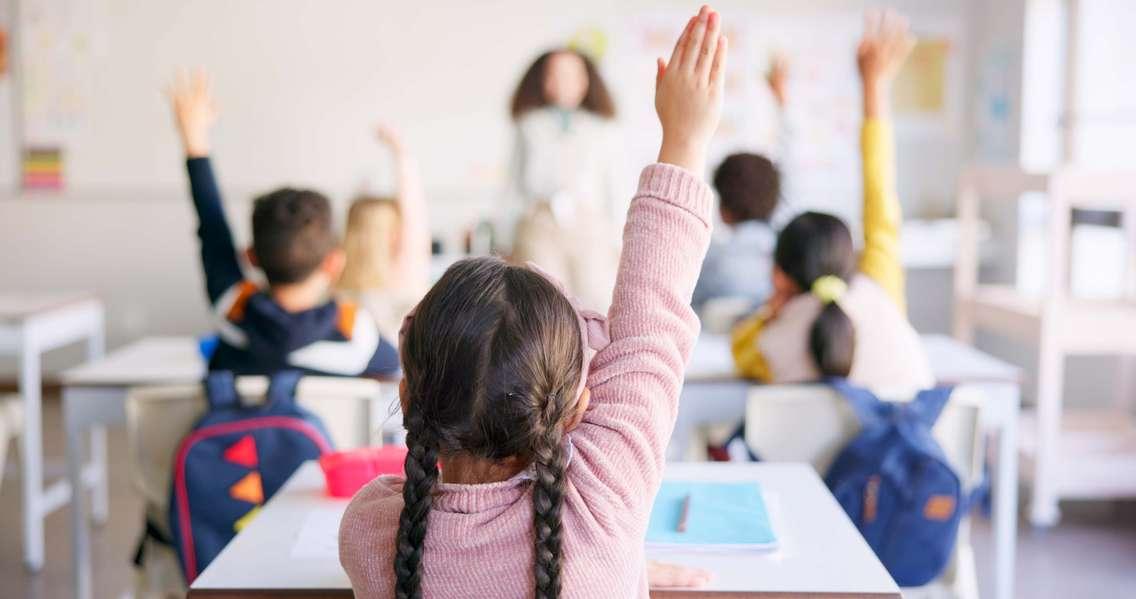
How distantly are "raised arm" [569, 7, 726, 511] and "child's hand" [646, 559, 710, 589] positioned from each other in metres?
0.18

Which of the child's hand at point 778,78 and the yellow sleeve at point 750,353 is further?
the child's hand at point 778,78

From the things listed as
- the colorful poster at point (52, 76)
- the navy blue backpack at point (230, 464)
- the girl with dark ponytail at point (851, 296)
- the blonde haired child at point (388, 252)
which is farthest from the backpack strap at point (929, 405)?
the colorful poster at point (52, 76)

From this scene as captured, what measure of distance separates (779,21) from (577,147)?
2.08 m

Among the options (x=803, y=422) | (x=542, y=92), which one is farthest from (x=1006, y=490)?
(x=542, y=92)

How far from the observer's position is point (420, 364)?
101 cm

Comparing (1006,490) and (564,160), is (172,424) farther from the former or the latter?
(564,160)

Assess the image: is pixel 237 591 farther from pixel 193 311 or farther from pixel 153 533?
pixel 193 311

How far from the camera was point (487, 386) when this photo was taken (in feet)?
3.27

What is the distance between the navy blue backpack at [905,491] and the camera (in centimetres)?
195

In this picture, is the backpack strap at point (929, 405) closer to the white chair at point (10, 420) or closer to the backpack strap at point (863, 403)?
the backpack strap at point (863, 403)

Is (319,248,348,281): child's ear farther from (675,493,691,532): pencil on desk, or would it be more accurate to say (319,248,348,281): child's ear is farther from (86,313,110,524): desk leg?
(86,313,110,524): desk leg

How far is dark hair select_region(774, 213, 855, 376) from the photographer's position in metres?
2.21

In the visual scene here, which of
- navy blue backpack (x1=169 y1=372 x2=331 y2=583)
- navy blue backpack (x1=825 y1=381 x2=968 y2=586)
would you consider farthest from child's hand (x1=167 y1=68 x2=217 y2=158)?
navy blue backpack (x1=825 y1=381 x2=968 y2=586)

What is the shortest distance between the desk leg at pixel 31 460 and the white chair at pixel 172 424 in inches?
44.3
